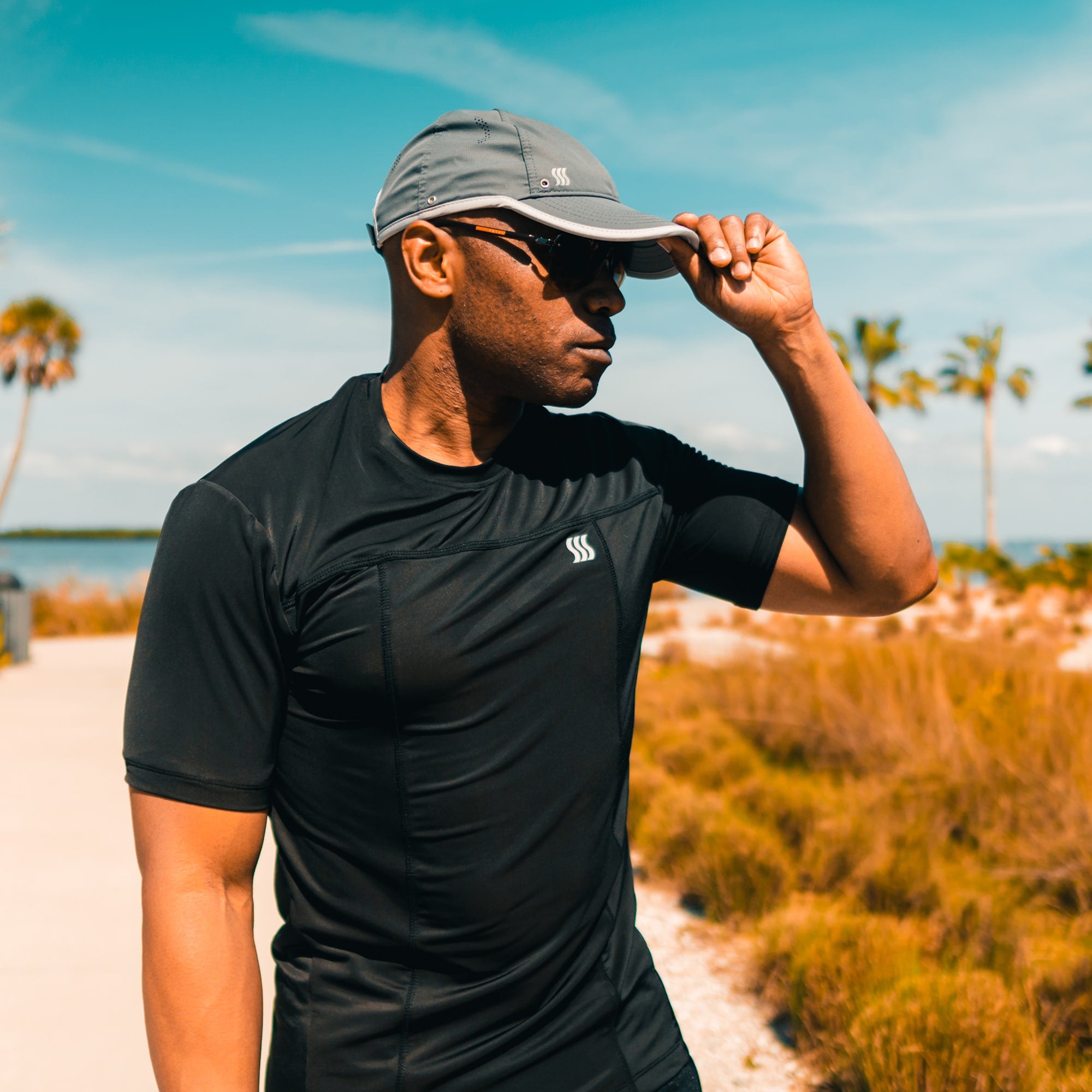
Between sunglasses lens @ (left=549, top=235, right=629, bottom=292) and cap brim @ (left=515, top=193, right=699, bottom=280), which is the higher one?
cap brim @ (left=515, top=193, right=699, bottom=280)

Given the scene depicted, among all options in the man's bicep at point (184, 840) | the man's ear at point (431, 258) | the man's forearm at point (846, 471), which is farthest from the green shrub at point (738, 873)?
the man's ear at point (431, 258)

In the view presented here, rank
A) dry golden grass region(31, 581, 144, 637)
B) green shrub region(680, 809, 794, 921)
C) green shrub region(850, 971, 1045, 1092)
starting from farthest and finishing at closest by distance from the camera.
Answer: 1. dry golden grass region(31, 581, 144, 637)
2. green shrub region(680, 809, 794, 921)
3. green shrub region(850, 971, 1045, 1092)

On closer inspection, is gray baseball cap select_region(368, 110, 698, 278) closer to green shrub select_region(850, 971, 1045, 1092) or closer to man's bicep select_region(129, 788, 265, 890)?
man's bicep select_region(129, 788, 265, 890)

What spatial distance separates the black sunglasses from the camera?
1567mm

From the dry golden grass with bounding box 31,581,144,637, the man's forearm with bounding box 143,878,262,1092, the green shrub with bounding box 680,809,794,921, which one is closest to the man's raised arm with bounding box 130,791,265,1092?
the man's forearm with bounding box 143,878,262,1092

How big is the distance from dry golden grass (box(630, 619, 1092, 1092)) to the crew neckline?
2.66 m

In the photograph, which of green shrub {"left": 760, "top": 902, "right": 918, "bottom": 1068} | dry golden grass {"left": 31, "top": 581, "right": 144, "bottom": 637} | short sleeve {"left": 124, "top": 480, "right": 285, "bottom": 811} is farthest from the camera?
dry golden grass {"left": 31, "top": 581, "right": 144, "bottom": 637}

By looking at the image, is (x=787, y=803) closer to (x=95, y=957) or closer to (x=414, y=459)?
(x=95, y=957)

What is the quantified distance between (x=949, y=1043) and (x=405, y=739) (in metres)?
2.66

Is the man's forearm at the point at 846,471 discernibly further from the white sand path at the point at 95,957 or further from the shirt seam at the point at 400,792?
the white sand path at the point at 95,957

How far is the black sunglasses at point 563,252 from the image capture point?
5.14 ft

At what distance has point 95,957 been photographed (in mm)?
4473

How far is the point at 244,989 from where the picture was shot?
4.70 ft

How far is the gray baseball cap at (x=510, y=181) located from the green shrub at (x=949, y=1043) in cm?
280
